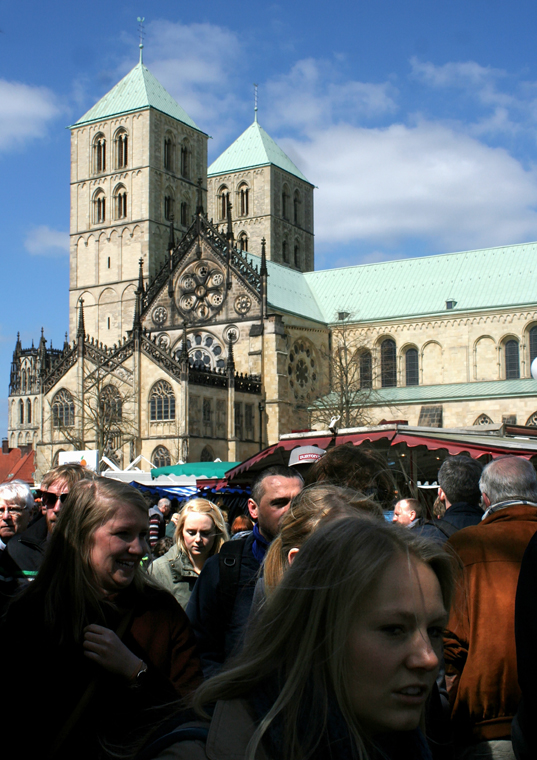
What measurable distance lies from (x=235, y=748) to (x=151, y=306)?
4725 centimetres

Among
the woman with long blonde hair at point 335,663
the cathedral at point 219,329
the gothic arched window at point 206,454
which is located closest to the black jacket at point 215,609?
the woman with long blonde hair at point 335,663

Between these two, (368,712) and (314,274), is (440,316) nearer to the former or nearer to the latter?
(314,274)

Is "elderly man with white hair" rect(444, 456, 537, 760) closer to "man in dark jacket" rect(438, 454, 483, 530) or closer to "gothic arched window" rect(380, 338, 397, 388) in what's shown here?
"man in dark jacket" rect(438, 454, 483, 530)

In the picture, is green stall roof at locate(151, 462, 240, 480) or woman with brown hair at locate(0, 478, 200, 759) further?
green stall roof at locate(151, 462, 240, 480)

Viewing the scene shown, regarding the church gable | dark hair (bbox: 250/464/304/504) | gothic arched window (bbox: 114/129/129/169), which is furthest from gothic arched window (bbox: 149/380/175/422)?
dark hair (bbox: 250/464/304/504)

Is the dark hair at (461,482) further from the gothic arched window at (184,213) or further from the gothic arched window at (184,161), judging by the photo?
the gothic arched window at (184,161)

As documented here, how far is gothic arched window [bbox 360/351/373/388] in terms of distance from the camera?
1875 inches

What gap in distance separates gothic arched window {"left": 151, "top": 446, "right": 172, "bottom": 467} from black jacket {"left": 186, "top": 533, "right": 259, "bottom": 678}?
36828mm

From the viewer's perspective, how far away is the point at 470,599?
3543mm

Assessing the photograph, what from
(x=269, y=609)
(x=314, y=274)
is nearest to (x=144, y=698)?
(x=269, y=609)

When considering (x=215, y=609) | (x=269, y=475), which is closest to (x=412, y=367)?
(x=269, y=475)

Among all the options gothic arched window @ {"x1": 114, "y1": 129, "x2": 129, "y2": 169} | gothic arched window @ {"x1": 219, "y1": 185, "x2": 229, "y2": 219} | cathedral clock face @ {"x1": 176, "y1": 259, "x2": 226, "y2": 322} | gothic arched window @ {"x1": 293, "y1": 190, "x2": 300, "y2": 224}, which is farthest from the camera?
gothic arched window @ {"x1": 293, "y1": 190, "x2": 300, "y2": 224}

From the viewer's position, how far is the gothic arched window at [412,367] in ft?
156

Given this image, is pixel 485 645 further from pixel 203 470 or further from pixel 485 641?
pixel 203 470
